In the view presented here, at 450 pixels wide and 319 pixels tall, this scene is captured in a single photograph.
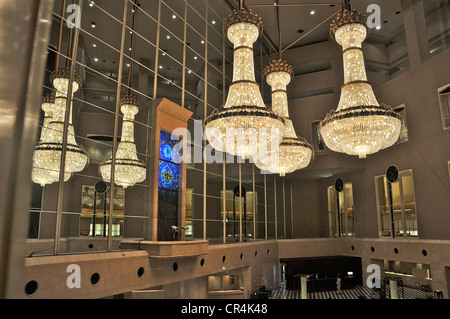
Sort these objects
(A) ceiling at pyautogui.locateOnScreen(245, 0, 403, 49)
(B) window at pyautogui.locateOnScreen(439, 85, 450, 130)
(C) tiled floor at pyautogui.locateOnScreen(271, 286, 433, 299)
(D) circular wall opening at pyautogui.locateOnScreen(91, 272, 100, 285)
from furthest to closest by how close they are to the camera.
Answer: (A) ceiling at pyautogui.locateOnScreen(245, 0, 403, 49) < (C) tiled floor at pyautogui.locateOnScreen(271, 286, 433, 299) < (B) window at pyautogui.locateOnScreen(439, 85, 450, 130) < (D) circular wall opening at pyautogui.locateOnScreen(91, 272, 100, 285)

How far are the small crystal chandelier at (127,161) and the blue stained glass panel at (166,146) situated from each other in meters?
0.94

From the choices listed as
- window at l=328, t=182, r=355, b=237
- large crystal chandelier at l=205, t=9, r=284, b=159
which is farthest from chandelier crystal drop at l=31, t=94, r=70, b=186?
window at l=328, t=182, r=355, b=237

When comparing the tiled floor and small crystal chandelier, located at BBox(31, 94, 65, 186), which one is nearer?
small crystal chandelier, located at BBox(31, 94, 65, 186)

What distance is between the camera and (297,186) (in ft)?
66.4

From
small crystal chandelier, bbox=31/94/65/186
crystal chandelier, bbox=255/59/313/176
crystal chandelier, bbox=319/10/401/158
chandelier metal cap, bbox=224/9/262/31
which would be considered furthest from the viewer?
crystal chandelier, bbox=255/59/313/176

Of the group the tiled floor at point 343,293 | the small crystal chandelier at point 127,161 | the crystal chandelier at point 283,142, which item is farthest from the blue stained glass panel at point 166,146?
the tiled floor at point 343,293

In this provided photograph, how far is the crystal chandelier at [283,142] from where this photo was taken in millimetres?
8984

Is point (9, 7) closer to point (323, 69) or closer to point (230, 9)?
point (230, 9)

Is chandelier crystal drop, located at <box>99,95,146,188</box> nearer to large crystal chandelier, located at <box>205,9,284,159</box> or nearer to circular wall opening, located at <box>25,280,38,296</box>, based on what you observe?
large crystal chandelier, located at <box>205,9,284,159</box>

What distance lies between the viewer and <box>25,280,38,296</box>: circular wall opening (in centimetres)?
562

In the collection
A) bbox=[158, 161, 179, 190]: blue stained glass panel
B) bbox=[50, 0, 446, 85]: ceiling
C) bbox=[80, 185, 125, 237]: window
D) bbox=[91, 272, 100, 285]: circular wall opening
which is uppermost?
bbox=[50, 0, 446, 85]: ceiling

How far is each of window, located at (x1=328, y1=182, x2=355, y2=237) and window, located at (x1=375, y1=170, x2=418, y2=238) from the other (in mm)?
2129

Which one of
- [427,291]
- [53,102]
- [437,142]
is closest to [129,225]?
[53,102]

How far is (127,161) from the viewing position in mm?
8711
